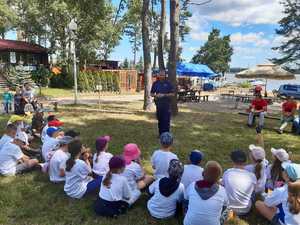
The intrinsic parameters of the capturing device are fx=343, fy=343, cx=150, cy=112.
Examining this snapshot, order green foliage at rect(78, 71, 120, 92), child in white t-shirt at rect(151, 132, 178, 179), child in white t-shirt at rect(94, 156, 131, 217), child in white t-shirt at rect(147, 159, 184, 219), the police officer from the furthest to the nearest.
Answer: green foliage at rect(78, 71, 120, 92) < the police officer < child in white t-shirt at rect(151, 132, 178, 179) < child in white t-shirt at rect(94, 156, 131, 217) < child in white t-shirt at rect(147, 159, 184, 219)

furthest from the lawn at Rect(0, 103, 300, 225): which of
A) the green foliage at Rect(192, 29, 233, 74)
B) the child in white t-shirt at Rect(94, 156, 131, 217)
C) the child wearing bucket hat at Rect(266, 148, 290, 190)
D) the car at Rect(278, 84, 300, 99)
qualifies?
the green foliage at Rect(192, 29, 233, 74)

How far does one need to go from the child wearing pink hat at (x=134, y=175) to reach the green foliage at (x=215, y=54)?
60675 millimetres

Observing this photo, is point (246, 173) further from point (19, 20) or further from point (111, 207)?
point (19, 20)

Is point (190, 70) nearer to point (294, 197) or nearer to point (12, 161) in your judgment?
point (12, 161)

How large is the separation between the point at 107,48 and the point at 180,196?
3368 cm

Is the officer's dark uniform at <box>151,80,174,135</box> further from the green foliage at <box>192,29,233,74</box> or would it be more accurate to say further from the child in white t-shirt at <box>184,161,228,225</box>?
the green foliage at <box>192,29,233,74</box>

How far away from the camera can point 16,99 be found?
1223 cm

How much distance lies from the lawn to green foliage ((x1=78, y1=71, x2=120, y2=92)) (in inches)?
478

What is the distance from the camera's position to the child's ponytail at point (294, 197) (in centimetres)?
357

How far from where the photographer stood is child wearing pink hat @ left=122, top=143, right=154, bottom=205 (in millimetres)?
4953

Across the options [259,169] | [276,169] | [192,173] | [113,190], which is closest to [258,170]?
[259,169]

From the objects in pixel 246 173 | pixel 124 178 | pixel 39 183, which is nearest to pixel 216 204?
pixel 246 173

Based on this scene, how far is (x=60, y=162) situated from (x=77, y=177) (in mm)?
584

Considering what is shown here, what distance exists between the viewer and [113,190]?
4539mm
